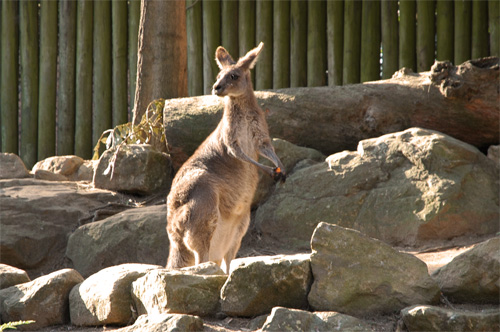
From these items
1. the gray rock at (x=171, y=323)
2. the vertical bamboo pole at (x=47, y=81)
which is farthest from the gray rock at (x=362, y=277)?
the vertical bamboo pole at (x=47, y=81)

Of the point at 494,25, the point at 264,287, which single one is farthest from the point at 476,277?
the point at 494,25

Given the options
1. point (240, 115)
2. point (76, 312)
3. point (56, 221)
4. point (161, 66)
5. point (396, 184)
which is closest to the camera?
point (76, 312)

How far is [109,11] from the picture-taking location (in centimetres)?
Answer: 962

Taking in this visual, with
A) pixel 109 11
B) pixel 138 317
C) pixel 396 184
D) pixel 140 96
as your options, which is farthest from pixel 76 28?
pixel 138 317

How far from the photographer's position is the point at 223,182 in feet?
18.4

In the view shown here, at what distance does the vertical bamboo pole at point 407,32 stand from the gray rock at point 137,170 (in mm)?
3619

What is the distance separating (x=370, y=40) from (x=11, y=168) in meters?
5.05

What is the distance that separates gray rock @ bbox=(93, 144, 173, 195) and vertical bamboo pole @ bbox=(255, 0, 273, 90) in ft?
7.82

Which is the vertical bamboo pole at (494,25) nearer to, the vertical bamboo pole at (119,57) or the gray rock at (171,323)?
the vertical bamboo pole at (119,57)

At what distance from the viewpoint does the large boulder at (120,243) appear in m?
6.37

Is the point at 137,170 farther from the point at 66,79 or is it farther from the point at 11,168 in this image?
the point at 66,79

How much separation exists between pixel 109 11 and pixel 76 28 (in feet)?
1.90

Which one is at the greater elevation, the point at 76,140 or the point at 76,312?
the point at 76,140

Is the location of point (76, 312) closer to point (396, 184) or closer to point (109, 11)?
point (396, 184)
